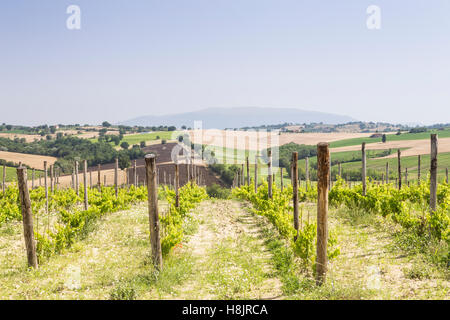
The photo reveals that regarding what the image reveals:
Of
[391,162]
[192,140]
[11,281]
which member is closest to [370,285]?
[11,281]

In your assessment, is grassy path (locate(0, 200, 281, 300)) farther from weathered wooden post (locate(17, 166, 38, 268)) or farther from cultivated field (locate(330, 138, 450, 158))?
cultivated field (locate(330, 138, 450, 158))

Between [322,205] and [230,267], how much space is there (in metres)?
2.91

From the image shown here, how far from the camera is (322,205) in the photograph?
602 cm

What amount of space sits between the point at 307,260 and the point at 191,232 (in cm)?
589

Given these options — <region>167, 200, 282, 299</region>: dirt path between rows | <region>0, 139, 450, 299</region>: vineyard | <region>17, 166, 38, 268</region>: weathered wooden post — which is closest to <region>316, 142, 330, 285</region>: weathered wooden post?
<region>0, 139, 450, 299</region>: vineyard

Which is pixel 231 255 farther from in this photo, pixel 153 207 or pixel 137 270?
pixel 153 207

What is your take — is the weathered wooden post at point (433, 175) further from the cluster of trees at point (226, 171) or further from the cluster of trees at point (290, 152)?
the cluster of trees at point (290, 152)

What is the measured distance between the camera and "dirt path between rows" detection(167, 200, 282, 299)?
21.0 feet

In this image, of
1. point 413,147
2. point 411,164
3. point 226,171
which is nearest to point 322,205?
point 226,171

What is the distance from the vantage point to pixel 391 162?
6781 centimetres

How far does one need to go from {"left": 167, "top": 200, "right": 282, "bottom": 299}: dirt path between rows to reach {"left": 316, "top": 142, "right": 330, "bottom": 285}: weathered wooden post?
0.89m

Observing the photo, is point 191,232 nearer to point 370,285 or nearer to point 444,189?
point 370,285

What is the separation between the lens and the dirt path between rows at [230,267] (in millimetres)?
6398

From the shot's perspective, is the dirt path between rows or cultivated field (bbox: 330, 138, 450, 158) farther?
cultivated field (bbox: 330, 138, 450, 158)
